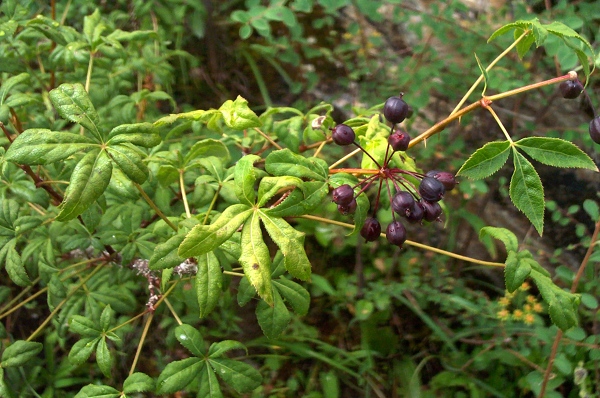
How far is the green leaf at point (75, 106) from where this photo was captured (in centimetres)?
117

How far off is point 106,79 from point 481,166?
1459 mm

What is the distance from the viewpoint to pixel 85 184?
1.08 metres

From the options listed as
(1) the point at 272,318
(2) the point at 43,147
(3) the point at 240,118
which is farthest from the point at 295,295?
(2) the point at 43,147

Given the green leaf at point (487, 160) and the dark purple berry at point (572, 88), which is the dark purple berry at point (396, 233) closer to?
the green leaf at point (487, 160)

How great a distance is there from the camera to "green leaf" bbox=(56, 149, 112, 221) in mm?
1056

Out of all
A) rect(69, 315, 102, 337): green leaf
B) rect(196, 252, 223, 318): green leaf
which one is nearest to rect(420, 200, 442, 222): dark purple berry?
rect(196, 252, 223, 318): green leaf

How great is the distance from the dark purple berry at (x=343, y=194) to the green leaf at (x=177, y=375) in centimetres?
66

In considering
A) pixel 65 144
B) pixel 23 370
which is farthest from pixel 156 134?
pixel 23 370

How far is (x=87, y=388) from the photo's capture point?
4.64 feet

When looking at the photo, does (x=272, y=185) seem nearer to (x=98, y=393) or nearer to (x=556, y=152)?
(x=556, y=152)

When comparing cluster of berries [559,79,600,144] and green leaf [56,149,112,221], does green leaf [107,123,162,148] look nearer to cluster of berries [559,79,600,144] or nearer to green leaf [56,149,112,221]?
green leaf [56,149,112,221]

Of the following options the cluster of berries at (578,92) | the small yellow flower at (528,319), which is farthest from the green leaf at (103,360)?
the small yellow flower at (528,319)

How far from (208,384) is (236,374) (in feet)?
0.26

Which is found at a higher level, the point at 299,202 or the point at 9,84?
the point at 9,84
